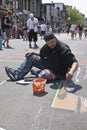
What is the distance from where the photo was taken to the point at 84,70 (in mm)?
10570

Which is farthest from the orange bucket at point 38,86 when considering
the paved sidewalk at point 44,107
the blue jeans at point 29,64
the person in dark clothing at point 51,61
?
the blue jeans at point 29,64

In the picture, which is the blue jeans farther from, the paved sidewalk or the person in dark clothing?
the paved sidewalk

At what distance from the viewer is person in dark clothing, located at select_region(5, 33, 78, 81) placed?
25.5 ft

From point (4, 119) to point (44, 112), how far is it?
0.73 m

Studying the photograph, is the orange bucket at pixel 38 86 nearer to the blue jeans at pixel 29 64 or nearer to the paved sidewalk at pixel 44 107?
the paved sidewalk at pixel 44 107

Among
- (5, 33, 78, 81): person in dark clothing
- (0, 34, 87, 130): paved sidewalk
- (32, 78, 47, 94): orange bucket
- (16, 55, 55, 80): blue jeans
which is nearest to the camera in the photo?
(0, 34, 87, 130): paved sidewalk

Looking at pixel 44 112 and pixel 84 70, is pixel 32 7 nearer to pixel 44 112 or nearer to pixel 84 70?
pixel 84 70

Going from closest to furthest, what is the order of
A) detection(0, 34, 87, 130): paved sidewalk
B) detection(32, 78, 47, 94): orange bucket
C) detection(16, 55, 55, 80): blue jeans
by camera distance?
detection(0, 34, 87, 130): paved sidewalk
detection(32, 78, 47, 94): orange bucket
detection(16, 55, 55, 80): blue jeans

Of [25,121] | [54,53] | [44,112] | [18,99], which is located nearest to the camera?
[25,121]

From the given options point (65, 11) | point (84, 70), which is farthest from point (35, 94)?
point (65, 11)

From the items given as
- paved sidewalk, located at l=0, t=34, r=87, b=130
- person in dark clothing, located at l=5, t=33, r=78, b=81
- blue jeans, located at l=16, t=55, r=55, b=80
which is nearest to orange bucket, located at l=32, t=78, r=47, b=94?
paved sidewalk, located at l=0, t=34, r=87, b=130

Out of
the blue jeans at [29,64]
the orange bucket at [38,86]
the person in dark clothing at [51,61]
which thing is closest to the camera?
the orange bucket at [38,86]

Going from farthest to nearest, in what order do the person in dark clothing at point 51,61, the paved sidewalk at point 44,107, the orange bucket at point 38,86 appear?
the person in dark clothing at point 51,61 < the orange bucket at point 38,86 < the paved sidewalk at point 44,107

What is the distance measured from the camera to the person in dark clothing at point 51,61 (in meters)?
7.78
